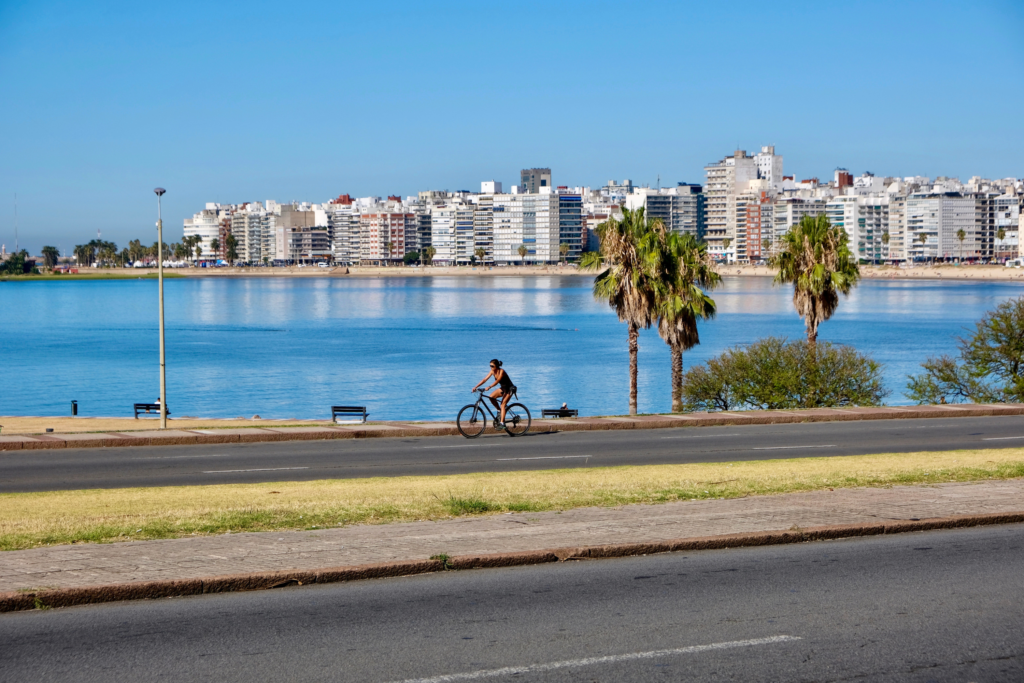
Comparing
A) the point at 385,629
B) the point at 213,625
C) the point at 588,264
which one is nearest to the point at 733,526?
the point at 385,629

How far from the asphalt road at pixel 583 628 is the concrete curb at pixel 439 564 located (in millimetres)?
117

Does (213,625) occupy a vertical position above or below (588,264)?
below

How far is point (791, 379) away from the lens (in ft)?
130

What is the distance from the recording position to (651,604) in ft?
27.7

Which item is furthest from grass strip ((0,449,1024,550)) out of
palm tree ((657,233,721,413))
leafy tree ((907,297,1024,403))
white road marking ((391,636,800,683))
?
palm tree ((657,233,721,413))

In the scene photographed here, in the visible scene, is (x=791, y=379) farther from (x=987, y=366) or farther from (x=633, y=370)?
(x=987, y=366)

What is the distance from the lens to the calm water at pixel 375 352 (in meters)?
62.5

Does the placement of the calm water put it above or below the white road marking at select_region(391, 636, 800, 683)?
below

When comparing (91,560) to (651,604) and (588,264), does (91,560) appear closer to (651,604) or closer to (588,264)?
(651,604)

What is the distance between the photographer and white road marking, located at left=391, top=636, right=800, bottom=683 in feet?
21.9

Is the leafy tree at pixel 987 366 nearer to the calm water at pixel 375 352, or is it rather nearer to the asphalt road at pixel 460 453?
the asphalt road at pixel 460 453

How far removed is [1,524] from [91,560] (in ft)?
7.52

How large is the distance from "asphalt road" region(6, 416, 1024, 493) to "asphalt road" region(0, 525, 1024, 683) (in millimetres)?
7773

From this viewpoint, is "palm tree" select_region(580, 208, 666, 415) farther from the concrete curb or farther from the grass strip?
the concrete curb
